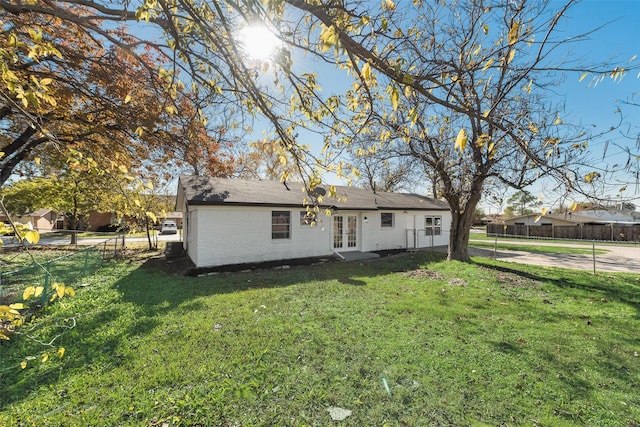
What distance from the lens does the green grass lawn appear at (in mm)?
2877

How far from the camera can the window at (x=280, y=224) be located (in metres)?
12.2

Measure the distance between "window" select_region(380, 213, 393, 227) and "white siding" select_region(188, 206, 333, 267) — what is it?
485cm

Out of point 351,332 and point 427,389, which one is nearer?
point 427,389

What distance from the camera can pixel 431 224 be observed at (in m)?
18.3

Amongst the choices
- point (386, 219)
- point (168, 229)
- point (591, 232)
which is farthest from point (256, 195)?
point (591, 232)

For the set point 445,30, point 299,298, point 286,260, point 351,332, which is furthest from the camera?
point 286,260

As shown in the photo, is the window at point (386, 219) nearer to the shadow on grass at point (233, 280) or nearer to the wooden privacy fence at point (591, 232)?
the shadow on grass at point (233, 280)

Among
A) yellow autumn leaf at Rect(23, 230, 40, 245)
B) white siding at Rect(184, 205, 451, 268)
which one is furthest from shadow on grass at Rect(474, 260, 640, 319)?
yellow autumn leaf at Rect(23, 230, 40, 245)

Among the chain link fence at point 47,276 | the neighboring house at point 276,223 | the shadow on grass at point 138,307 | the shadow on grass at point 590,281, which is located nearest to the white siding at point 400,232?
the neighboring house at point 276,223

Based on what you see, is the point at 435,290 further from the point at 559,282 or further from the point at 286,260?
the point at 286,260

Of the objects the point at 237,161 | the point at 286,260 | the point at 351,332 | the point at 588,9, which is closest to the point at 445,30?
the point at 588,9

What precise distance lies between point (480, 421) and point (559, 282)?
841 centimetres

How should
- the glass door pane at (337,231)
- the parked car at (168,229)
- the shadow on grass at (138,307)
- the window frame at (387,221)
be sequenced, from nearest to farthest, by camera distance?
the shadow on grass at (138,307) → the glass door pane at (337,231) → the window frame at (387,221) → the parked car at (168,229)

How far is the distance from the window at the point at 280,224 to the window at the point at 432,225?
33.0 ft
